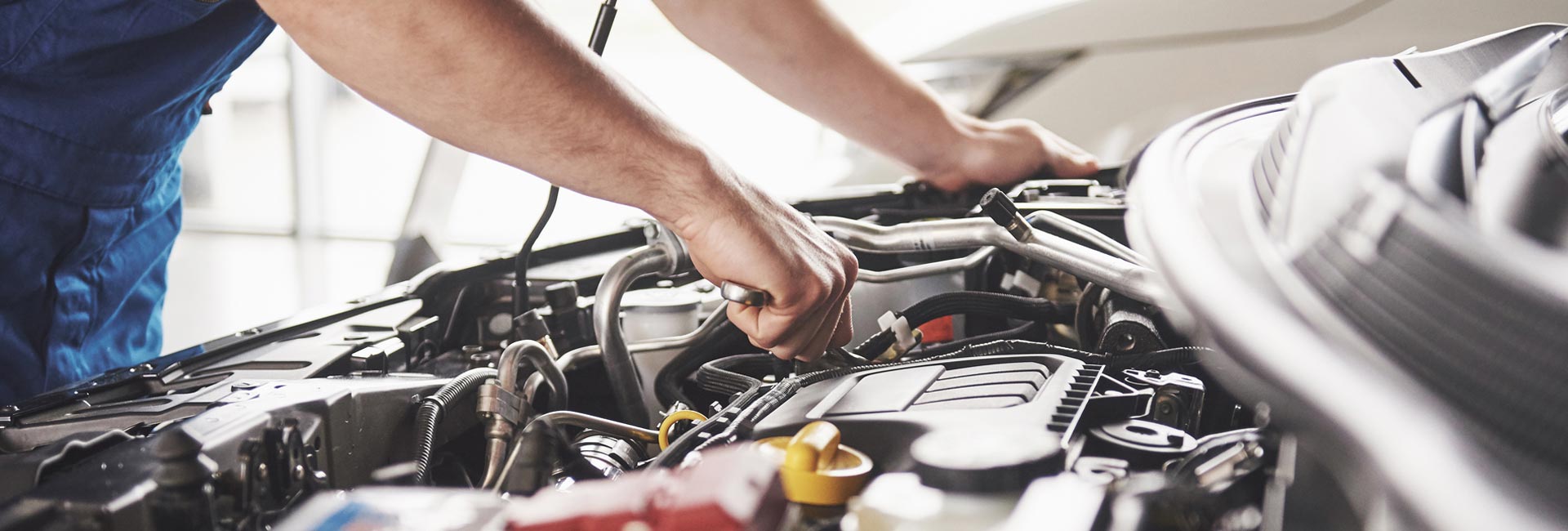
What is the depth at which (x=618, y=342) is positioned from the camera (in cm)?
83

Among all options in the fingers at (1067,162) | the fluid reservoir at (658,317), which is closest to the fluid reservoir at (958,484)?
the fluid reservoir at (658,317)

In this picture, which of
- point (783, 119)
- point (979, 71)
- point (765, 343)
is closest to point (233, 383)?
point (765, 343)

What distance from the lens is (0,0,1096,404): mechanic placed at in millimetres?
665

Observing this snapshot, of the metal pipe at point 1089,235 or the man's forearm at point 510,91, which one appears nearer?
the man's forearm at point 510,91

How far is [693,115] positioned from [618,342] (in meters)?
7.45

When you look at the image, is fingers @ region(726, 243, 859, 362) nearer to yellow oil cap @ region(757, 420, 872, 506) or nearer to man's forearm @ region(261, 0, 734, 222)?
man's forearm @ region(261, 0, 734, 222)

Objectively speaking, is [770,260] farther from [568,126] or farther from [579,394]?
[579,394]

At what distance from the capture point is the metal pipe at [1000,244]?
2.62 feet

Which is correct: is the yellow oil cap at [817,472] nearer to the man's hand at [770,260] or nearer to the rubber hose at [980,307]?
the man's hand at [770,260]

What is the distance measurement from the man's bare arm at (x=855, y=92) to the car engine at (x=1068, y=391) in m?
0.48

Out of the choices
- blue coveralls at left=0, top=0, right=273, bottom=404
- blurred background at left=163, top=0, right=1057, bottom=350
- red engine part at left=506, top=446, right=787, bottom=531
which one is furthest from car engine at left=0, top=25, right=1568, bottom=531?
blurred background at left=163, top=0, right=1057, bottom=350

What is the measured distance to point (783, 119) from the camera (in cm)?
779

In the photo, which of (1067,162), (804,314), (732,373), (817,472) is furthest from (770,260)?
(1067,162)

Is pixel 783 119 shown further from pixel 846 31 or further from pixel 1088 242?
pixel 1088 242
